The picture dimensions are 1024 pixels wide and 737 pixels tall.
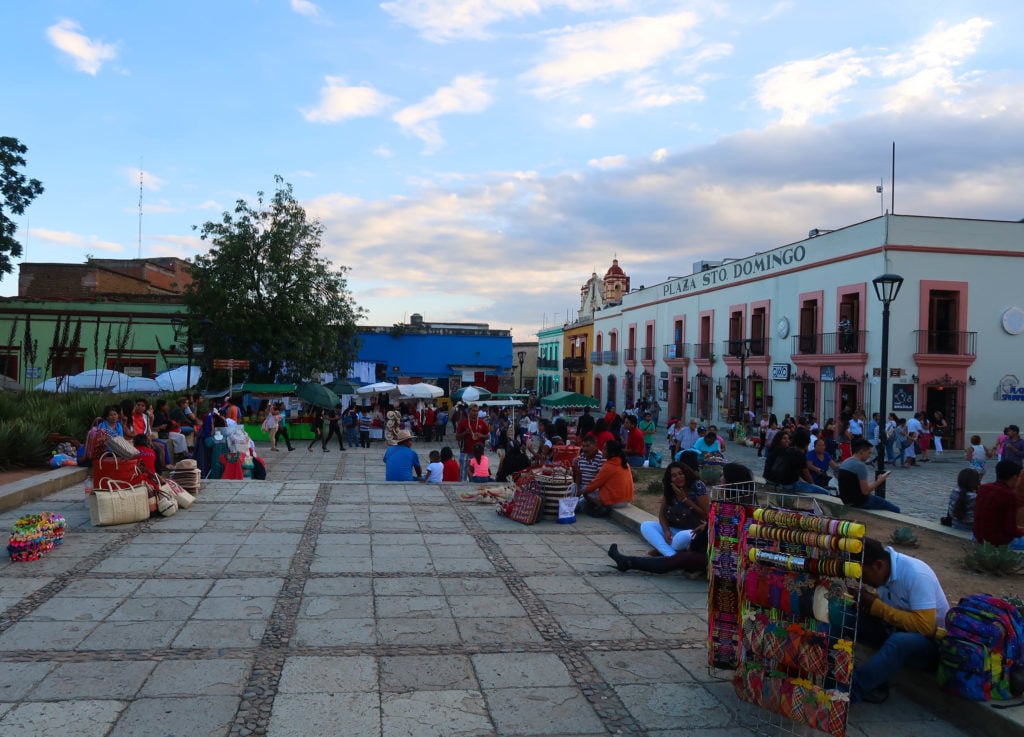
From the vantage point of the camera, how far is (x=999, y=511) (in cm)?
736

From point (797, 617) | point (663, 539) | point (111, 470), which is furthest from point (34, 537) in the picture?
point (797, 617)

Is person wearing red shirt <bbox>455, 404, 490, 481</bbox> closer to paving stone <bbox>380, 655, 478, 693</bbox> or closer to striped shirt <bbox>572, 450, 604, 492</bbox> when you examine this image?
striped shirt <bbox>572, 450, 604, 492</bbox>

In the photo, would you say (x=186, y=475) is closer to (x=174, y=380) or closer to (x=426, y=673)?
(x=426, y=673)

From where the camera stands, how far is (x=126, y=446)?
902 cm

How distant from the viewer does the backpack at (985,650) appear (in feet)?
13.2

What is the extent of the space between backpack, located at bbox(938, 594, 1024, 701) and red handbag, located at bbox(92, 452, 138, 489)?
→ 798 cm

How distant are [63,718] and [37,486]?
7.09 metres

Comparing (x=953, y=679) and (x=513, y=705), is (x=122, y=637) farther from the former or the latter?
(x=953, y=679)

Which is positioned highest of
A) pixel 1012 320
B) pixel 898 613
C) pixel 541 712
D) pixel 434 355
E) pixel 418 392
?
pixel 1012 320

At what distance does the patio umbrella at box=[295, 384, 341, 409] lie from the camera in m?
24.6

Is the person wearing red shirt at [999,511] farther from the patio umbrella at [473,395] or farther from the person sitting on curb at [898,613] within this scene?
the patio umbrella at [473,395]

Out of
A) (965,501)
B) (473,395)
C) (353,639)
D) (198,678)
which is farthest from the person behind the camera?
(473,395)

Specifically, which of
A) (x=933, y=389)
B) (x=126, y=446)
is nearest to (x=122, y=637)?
(x=126, y=446)

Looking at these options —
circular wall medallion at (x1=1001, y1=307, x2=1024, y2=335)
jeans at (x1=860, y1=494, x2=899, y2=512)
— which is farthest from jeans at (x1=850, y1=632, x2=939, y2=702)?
circular wall medallion at (x1=1001, y1=307, x2=1024, y2=335)
